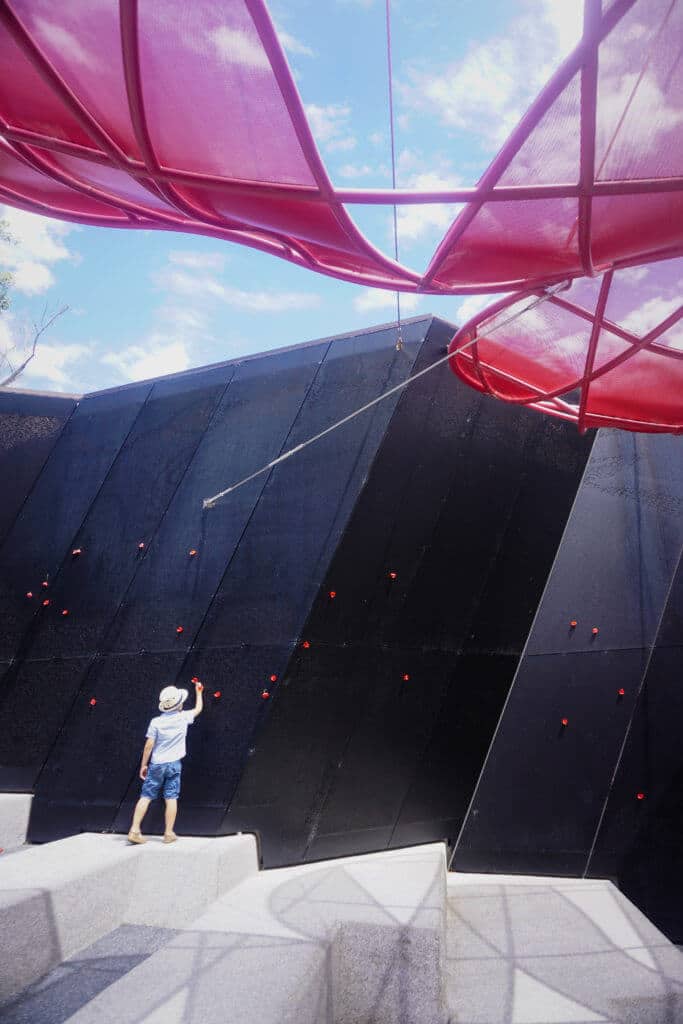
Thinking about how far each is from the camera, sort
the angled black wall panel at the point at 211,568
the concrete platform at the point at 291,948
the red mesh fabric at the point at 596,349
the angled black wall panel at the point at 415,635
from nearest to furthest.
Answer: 1. the concrete platform at the point at 291,948
2. the red mesh fabric at the point at 596,349
3. the angled black wall panel at the point at 211,568
4. the angled black wall panel at the point at 415,635

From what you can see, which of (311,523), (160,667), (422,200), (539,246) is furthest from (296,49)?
(160,667)

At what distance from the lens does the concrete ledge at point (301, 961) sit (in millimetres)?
4504

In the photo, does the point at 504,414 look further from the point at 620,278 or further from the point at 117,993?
the point at 117,993

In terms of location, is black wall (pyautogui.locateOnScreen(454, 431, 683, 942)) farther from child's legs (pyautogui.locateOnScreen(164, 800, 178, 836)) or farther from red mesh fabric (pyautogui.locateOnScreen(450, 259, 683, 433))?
child's legs (pyautogui.locateOnScreen(164, 800, 178, 836))

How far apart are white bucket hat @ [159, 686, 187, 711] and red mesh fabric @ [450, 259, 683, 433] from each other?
4755 mm

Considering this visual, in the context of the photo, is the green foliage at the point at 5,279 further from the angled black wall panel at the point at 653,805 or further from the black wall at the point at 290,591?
the angled black wall panel at the point at 653,805

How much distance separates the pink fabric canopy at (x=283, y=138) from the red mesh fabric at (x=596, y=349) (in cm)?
180

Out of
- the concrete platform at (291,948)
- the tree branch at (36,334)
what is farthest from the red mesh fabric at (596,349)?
the tree branch at (36,334)

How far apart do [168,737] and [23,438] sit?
5.48 metres

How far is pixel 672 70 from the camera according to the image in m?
4.07

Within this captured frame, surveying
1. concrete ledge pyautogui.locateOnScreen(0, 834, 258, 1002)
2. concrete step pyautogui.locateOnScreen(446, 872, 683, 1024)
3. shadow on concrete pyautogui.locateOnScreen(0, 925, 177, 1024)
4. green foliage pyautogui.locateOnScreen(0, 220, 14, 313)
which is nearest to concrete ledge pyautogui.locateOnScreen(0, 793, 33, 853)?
concrete ledge pyautogui.locateOnScreen(0, 834, 258, 1002)

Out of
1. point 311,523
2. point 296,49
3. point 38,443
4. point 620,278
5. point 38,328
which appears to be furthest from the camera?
point 38,328

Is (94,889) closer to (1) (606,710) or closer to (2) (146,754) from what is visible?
(2) (146,754)

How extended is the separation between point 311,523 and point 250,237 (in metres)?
4.09
